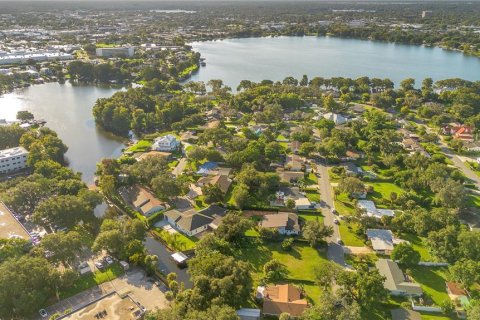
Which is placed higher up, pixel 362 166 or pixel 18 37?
pixel 18 37

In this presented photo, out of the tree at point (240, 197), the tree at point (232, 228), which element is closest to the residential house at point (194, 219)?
the tree at point (240, 197)

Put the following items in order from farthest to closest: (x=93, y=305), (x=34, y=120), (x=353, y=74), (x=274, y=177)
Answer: (x=353, y=74), (x=34, y=120), (x=274, y=177), (x=93, y=305)

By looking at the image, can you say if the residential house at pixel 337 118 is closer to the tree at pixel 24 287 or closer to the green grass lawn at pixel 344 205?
the green grass lawn at pixel 344 205

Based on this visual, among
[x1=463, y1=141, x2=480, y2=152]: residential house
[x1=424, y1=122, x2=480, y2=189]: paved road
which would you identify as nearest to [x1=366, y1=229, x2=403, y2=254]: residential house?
[x1=424, y1=122, x2=480, y2=189]: paved road

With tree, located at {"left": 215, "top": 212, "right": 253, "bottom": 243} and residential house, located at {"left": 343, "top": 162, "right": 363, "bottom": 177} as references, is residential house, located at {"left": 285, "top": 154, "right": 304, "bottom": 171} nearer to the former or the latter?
residential house, located at {"left": 343, "top": 162, "right": 363, "bottom": 177}

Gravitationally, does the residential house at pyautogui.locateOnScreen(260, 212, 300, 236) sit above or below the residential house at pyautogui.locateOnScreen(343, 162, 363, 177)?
below

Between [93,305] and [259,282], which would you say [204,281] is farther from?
[93,305]

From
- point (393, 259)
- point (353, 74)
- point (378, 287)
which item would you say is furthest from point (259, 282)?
point (353, 74)
